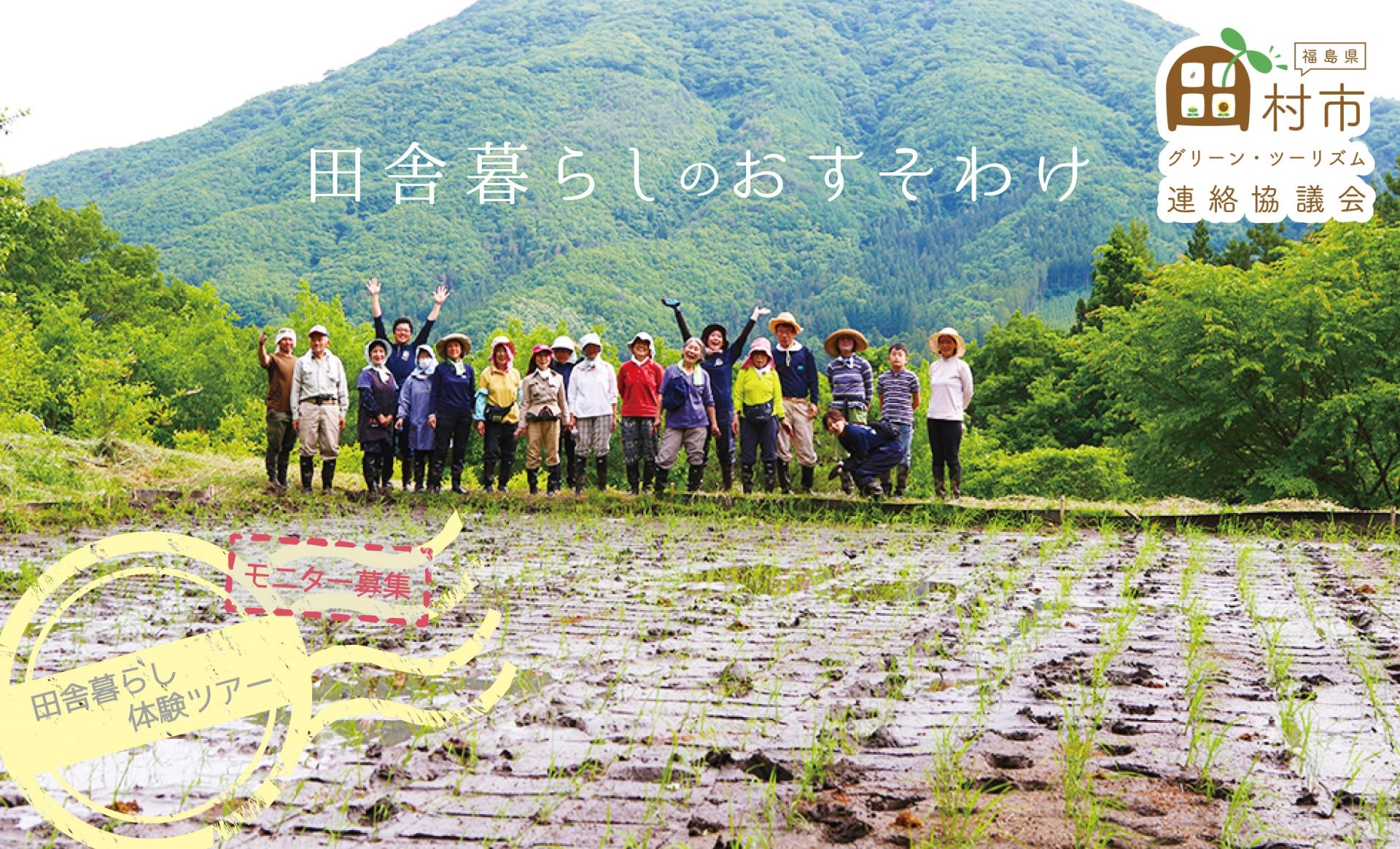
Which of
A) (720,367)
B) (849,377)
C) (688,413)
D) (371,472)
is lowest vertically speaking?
(371,472)

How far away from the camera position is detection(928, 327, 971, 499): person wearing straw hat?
13125 millimetres

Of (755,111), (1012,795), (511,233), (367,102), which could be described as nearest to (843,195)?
(755,111)

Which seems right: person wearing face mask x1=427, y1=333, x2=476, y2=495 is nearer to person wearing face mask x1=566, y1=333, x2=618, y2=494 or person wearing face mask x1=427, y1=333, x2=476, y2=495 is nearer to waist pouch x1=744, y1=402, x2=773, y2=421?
person wearing face mask x1=566, y1=333, x2=618, y2=494

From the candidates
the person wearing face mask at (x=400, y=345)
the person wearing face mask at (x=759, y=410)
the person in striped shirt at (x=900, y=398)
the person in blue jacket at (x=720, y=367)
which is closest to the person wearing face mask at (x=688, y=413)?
the person in blue jacket at (x=720, y=367)

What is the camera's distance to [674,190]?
160 metres

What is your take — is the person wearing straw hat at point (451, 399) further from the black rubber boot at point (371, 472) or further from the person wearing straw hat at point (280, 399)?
the person wearing straw hat at point (280, 399)

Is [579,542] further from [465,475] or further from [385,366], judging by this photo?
[465,475]

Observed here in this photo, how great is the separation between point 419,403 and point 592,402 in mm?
1930

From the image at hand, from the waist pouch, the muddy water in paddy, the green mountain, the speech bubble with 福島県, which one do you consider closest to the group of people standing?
the waist pouch

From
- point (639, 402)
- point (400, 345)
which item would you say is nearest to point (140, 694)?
point (639, 402)

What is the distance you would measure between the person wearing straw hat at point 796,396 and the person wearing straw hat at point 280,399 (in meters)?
5.30

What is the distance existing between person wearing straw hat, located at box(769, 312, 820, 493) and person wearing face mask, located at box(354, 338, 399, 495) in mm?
4240

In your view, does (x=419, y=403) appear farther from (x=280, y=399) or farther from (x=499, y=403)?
(x=280, y=399)

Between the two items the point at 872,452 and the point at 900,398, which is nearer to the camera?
the point at 872,452
